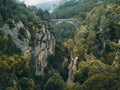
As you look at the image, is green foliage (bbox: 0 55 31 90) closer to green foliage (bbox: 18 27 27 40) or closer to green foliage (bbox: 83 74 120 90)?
green foliage (bbox: 18 27 27 40)

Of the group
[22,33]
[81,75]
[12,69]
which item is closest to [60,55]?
[22,33]

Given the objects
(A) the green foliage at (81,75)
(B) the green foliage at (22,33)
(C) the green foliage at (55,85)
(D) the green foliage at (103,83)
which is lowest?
(C) the green foliage at (55,85)

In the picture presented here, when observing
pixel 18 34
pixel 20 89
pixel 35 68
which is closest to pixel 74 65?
pixel 35 68

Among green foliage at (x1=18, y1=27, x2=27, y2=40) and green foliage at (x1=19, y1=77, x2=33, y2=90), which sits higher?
green foliage at (x1=18, y1=27, x2=27, y2=40)

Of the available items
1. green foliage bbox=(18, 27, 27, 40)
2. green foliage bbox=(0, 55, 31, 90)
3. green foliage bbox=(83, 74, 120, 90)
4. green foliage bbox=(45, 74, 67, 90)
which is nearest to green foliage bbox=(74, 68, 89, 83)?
green foliage bbox=(45, 74, 67, 90)

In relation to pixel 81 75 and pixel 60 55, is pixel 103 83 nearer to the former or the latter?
pixel 81 75

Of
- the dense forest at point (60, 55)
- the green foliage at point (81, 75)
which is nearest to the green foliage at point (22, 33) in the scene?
the dense forest at point (60, 55)

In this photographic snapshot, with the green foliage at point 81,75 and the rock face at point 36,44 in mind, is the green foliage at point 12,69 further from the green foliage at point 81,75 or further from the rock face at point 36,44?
the green foliage at point 81,75

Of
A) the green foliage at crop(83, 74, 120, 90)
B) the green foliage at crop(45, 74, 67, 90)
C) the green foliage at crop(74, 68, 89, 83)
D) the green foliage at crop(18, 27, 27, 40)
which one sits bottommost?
the green foliage at crop(45, 74, 67, 90)
